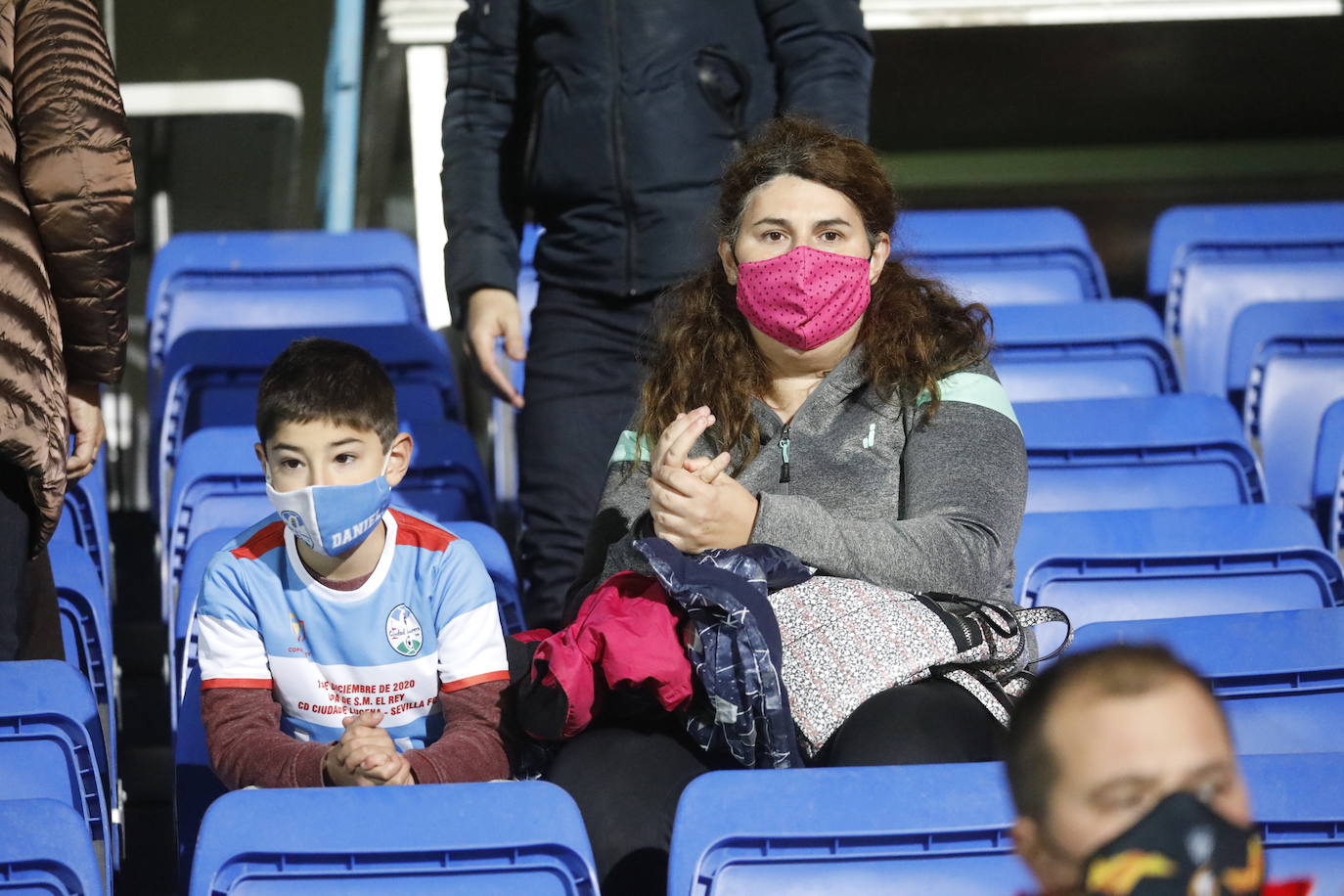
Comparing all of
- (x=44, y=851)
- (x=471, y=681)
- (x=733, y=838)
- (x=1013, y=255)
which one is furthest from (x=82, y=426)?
(x=1013, y=255)

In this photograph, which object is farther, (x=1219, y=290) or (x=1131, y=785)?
(x=1219, y=290)

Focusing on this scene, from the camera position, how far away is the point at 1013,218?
13.8ft

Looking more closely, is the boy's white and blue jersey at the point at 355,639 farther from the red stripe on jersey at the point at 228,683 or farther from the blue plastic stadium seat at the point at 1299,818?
the blue plastic stadium seat at the point at 1299,818

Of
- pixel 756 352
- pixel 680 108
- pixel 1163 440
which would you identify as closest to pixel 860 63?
pixel 680 108

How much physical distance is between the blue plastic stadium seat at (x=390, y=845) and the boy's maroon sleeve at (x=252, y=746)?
0.32 m

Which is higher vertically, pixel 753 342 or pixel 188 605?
pixel 753 342

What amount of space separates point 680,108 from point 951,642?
116cm

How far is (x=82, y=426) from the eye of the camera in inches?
91.7

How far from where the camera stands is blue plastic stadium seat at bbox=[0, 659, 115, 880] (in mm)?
1969

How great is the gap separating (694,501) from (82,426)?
0.88m

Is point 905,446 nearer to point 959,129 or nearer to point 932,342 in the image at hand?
point 932,342

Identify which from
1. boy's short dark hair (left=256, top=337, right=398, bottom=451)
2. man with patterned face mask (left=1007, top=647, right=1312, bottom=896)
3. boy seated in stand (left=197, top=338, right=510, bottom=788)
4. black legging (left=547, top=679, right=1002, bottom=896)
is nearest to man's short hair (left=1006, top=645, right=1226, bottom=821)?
man with patterned face mask (left=1007, top=647, right=1312, bottom=896)

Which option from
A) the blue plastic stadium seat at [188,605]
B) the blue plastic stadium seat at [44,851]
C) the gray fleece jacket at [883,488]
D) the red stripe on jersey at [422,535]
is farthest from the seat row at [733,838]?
the blue plastic stadium seat at [188,605]

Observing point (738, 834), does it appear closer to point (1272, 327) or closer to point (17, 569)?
point (17, 569)
